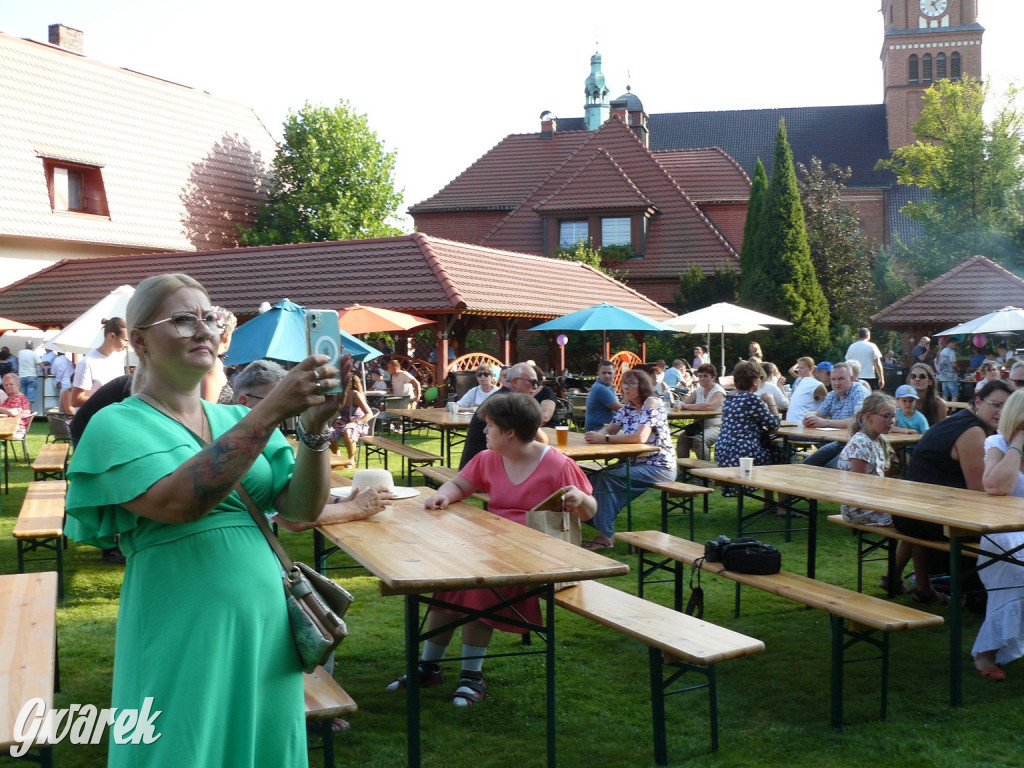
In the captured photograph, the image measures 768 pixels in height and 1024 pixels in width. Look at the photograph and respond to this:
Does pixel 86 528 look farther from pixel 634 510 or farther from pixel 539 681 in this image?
pixel 634 510

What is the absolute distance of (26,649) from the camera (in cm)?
339

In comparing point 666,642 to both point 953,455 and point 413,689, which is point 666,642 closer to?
point 413,689

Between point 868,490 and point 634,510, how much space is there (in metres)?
4.96

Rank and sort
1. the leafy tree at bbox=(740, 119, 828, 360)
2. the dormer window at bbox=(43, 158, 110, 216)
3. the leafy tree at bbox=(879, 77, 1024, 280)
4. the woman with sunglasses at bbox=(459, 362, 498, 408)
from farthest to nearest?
the leafy tree at bbox=(879, 77, 1024, 280) < the leafy tree at bbox=(740, 119, 828, 360) < the dormer window at bbox=(43, 158, 110, 216) < the woman with sunglasses at bbox=(459, 362, 498, 408)

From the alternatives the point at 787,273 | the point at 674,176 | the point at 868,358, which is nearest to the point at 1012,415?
the point at 868,358

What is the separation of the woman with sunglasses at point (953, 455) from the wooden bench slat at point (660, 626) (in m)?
2.30

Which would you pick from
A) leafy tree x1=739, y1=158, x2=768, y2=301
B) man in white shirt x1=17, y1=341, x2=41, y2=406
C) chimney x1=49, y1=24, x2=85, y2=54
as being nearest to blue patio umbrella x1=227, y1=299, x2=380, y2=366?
man in white shirt x1=17, y1=341, x2=41, y2=406

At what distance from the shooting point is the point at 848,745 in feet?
14.6

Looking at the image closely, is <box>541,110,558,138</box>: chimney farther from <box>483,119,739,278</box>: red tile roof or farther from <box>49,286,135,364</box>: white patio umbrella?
<box>49,286,135,364</box>: white patio umbrella

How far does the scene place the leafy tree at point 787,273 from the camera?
30062 millimetres

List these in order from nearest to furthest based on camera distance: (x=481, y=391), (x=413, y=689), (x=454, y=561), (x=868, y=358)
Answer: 1. (x=454, y=561)
2. (x=413, y=689)
3. (x=481, y=391)
4. (x=868, y=358)

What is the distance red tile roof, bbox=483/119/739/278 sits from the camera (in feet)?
114

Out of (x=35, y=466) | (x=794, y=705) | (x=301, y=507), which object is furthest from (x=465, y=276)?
(x=301, y=507)

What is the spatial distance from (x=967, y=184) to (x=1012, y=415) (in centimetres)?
4397
